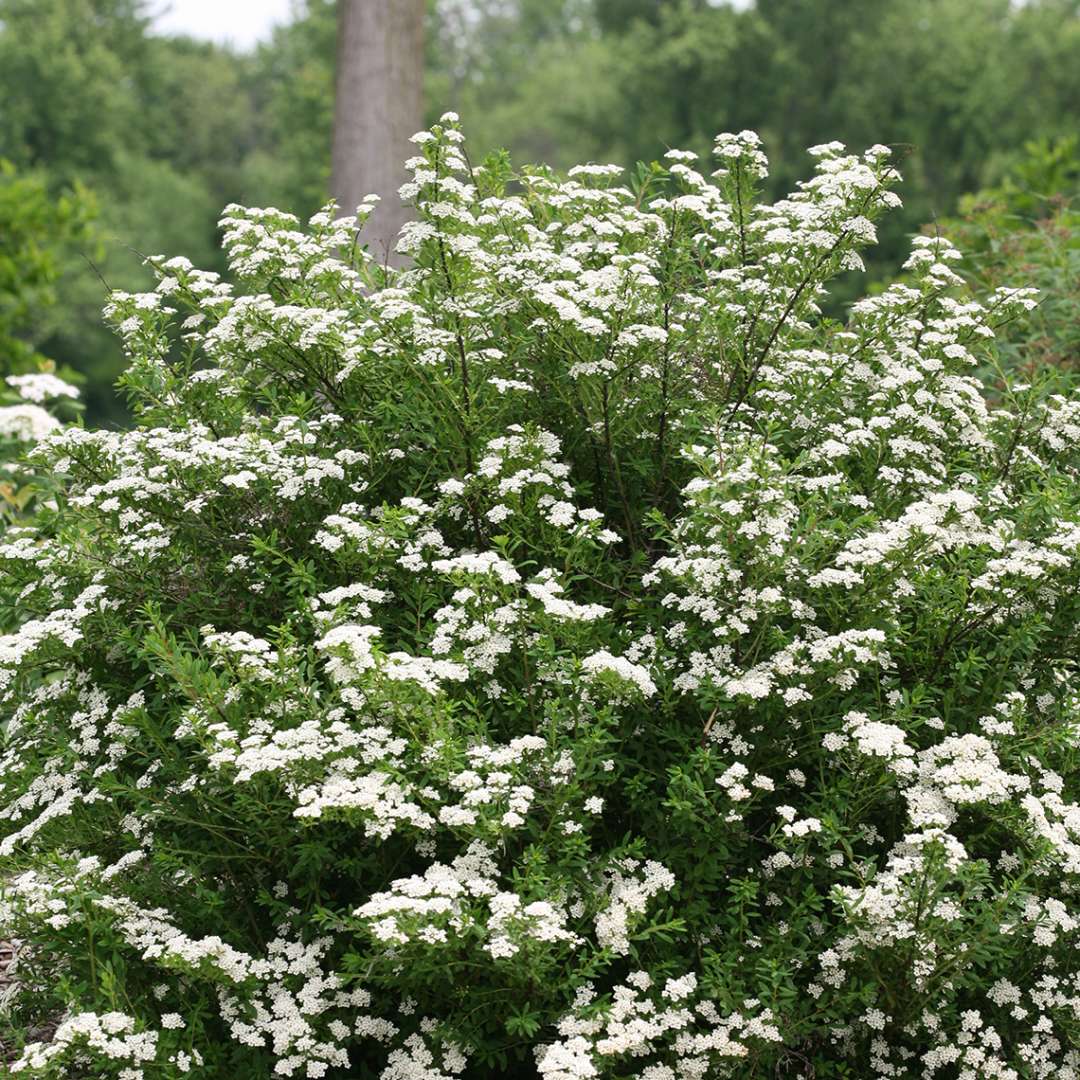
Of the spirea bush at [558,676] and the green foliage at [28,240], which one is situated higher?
the green foliage at [28,240]

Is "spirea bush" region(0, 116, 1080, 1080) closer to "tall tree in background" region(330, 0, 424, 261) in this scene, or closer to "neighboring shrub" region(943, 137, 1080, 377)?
"neighboring shrub" region(943, 137, 1080, 377)

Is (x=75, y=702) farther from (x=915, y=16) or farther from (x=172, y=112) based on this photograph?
(x=172, y=112)

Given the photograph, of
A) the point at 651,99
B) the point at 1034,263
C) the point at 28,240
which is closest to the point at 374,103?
the point at 28,240

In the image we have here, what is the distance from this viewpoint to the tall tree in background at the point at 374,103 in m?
11.5

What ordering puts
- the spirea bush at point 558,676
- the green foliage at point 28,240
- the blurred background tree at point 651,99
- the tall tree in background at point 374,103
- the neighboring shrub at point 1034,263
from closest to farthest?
the spirea bush at point 558,676, the neighboring shrub at point 1034,263, the green foliage at point 28,240, the tall tree in background at point 374,103, the blurred background tree at point 651,99

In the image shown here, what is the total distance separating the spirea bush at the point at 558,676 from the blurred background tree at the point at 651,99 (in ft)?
91.0

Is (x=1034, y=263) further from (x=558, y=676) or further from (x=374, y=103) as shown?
(x=374, y=103)

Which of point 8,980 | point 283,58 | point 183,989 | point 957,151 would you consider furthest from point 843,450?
point 283,58

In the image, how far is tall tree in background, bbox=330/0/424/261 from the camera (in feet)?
37.8

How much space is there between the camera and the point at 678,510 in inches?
188

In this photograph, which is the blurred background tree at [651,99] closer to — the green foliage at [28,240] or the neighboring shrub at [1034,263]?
the green foliage at [28,240]

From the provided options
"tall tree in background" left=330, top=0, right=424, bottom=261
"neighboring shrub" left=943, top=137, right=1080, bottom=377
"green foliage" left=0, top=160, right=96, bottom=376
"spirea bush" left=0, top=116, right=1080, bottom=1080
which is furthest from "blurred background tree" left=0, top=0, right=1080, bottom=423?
"spirea bush" left=0, top=116, right=1080, bottom=1080

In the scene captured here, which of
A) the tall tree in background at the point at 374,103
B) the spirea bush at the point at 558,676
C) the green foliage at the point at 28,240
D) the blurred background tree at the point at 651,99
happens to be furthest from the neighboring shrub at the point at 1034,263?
the blurred background tree at the point at 651,99

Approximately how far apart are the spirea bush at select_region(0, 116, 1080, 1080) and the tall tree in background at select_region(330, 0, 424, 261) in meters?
6.75
